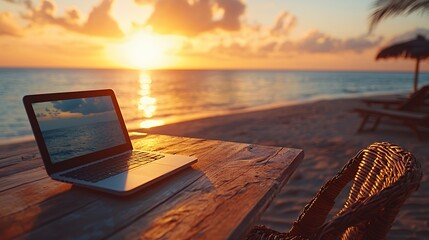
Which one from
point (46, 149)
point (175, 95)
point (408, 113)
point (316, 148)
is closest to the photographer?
point (46, 149)

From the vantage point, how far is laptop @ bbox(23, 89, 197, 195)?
97 centimetres

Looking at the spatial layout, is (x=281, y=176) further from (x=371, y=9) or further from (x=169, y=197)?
(x=371, y=9)

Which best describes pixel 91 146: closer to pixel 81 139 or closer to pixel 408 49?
pixel 81 139

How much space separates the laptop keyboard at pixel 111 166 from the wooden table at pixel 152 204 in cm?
5

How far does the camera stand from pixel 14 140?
7043 millimetres

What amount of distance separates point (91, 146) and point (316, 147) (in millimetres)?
4288

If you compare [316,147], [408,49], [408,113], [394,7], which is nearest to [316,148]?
[316,147]

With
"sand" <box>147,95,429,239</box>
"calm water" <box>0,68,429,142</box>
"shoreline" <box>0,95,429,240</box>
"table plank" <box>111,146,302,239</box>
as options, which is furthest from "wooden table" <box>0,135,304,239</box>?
"calm water" <box>0,68,429,142</box>

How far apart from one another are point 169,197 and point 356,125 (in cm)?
689

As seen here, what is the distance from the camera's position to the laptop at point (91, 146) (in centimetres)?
97

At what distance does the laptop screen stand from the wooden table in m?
0.14

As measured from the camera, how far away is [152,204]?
0.83 metres

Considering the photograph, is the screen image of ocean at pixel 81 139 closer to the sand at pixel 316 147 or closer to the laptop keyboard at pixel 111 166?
the laptop keyboard at pixel 111 166

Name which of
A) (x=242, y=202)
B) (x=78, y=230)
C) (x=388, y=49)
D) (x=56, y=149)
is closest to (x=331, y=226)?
(x=242, y=202)
